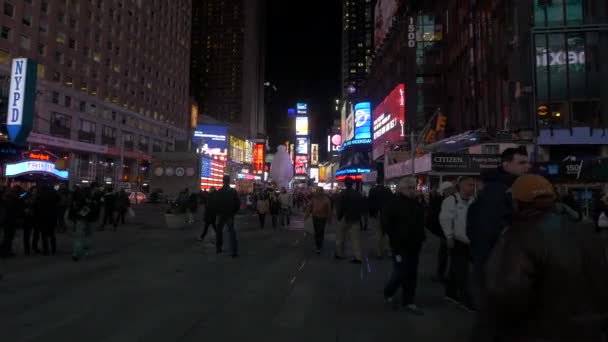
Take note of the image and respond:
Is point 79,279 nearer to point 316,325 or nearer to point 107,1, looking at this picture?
point 316,325

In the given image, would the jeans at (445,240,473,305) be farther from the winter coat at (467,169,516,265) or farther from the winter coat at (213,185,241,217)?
the winter coat at (213,185,241,217)

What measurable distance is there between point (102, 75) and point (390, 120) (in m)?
40.4

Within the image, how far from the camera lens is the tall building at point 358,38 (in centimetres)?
17712

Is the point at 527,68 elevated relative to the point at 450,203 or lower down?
elevated

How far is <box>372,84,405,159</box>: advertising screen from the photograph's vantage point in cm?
4472

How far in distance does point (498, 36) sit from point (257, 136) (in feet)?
490

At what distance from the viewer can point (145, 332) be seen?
475 cm

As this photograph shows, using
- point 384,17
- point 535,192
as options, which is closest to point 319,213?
point 535,192

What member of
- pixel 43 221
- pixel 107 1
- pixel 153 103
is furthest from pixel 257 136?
pixel 43 221

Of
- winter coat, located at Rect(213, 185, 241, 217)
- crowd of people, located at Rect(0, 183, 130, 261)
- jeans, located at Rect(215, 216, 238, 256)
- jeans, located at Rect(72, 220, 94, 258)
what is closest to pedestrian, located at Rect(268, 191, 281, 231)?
jeans, located at Rect(215, 216, 238, 256)

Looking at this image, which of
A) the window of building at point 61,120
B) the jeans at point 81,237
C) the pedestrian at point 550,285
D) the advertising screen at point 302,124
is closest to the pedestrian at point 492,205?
the pedestrian at point 550,285

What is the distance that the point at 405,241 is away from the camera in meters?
5.63

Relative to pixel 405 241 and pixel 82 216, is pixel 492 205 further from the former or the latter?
pixel 82 216

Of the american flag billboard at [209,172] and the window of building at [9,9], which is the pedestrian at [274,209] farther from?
the window of building at [9,9]
